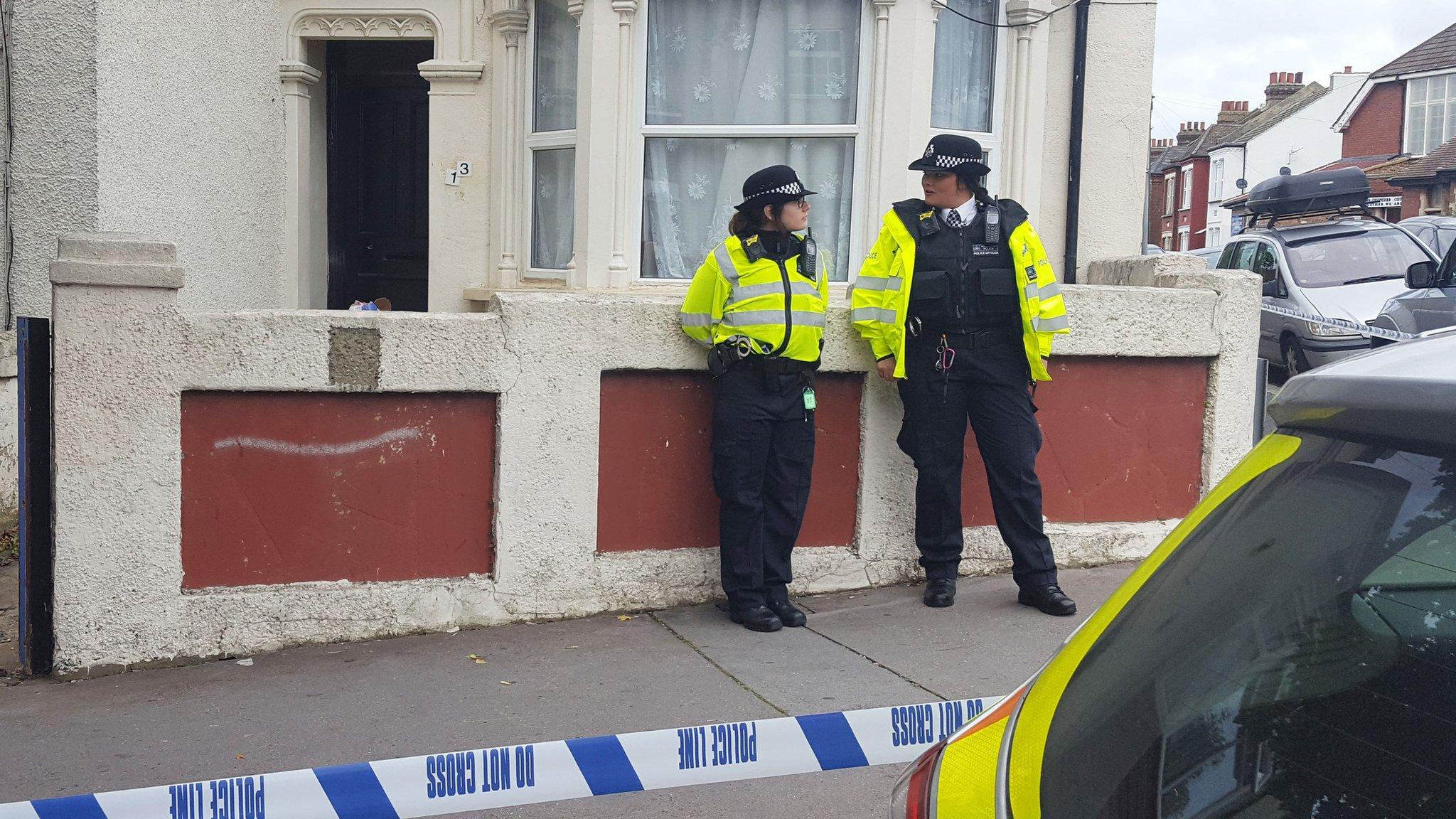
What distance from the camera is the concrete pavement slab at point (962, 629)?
4969 millimetres

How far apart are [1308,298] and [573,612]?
35.5 feet

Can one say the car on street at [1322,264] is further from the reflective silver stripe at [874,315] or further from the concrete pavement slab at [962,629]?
the reflective silver stripe at [874,315]

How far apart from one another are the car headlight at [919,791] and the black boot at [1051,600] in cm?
384

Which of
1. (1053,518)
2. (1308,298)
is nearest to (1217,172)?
(1308,298)

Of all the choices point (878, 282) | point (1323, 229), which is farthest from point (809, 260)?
point (1323, 229)

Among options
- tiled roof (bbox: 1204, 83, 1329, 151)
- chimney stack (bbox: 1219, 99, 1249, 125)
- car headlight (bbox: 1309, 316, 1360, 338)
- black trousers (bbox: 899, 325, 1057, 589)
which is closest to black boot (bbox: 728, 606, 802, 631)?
black trousers (bbox: 899, 325, 1057, 589)

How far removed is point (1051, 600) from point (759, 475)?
4.55 ft

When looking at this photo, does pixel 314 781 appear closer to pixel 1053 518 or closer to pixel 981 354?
pixel 981 354

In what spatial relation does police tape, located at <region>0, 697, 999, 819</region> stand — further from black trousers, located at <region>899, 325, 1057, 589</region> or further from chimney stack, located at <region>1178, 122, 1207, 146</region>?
chimney stack, located at <region>1178, 122, 1207, 146</region>

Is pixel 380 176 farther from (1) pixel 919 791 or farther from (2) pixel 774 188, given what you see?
(1) pixel 919 791

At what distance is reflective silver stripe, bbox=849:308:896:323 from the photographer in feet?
18.5

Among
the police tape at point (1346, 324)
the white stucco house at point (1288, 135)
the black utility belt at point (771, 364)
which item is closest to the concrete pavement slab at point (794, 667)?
the black utility belt at point (771, 364)

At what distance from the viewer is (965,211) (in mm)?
5668

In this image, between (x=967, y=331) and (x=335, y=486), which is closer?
(x=335, y=486)
